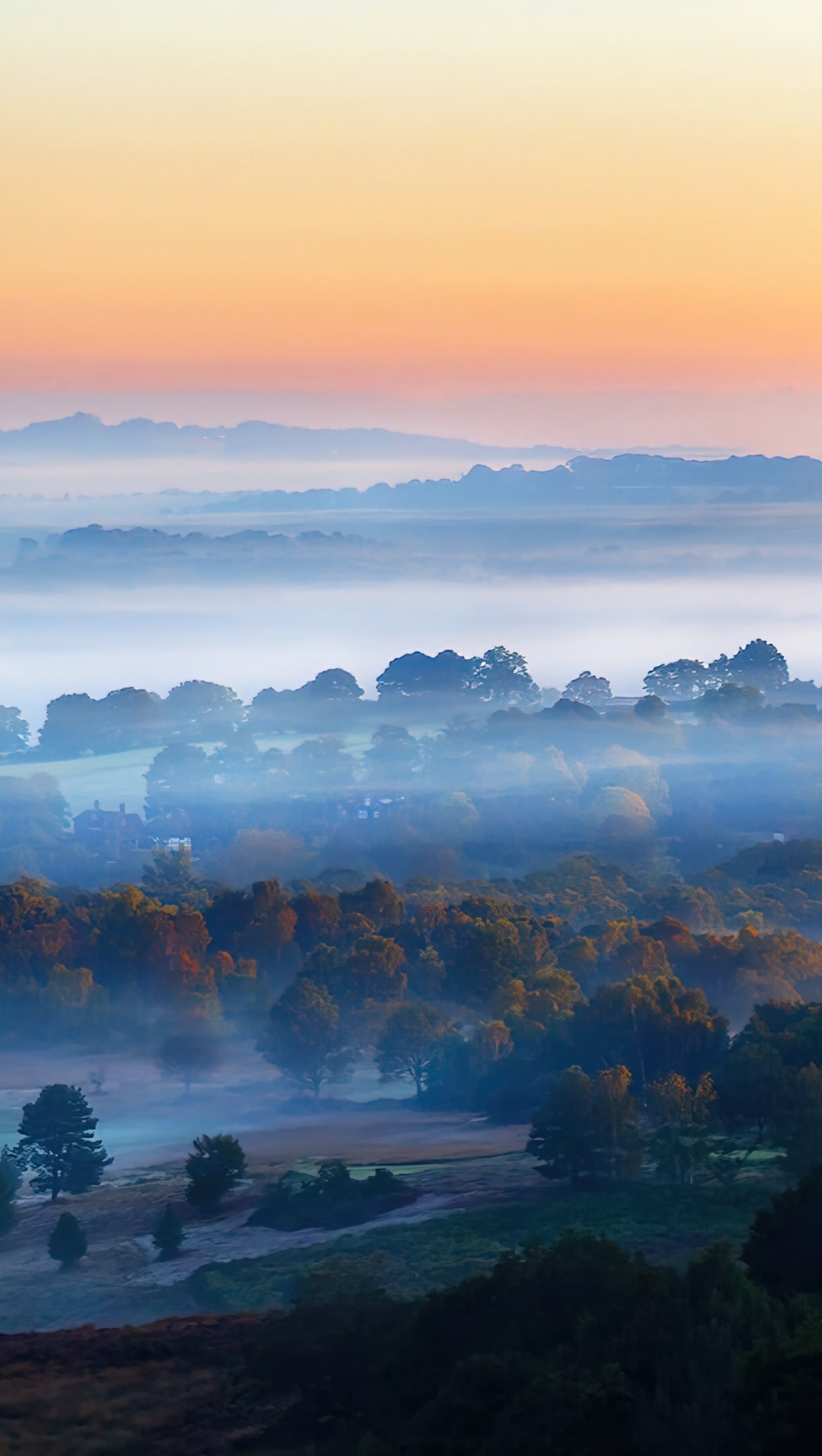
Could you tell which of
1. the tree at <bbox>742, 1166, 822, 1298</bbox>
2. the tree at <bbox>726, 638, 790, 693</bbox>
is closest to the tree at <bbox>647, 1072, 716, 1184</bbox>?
the tree at <bbox>742, 1166, 822, 1298</bbox>

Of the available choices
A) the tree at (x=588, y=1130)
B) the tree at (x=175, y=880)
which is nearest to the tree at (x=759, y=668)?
the tree at (x=175, y=880)

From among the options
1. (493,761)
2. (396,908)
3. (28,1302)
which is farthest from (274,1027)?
(493,761)

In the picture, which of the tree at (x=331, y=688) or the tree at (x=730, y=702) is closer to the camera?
the tree at (x=730, y=702)

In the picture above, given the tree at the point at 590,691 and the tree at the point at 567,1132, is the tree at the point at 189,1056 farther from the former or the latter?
the tree at the point at 590,691

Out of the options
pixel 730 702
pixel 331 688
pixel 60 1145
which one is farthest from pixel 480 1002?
pixel 331 688

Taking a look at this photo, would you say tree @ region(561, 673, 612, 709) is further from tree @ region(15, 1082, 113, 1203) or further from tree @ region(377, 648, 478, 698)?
tree @ region(15, 1082, 113, 1203)

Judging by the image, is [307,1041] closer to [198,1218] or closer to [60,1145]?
[60,1145]
